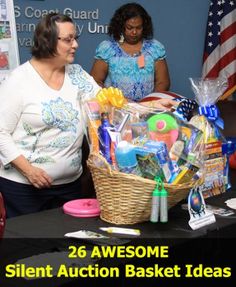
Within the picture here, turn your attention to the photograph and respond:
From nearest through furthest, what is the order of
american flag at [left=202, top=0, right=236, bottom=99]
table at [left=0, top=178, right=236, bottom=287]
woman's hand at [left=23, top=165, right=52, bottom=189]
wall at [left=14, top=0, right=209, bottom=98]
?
table at [left=0, top=178, right=236, bottom=287] → woman's hand at [left=23, top=165, right=52, bottom=189] → wall at [left=14, top=0, right=209, bottom=98] → american flag at [left=202, top=0, right=236, bottom=99]

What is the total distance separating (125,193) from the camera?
6.14ft

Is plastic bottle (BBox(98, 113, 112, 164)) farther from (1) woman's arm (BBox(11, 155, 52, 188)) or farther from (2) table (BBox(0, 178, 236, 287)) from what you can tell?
(1) woman's arm (BBox(11, 155, 52, 188))

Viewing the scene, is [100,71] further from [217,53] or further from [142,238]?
[142,238]

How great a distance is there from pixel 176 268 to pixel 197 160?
0.37 meters

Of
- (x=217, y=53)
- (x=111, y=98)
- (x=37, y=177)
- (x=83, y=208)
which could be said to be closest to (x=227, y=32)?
(x=217, y=53)

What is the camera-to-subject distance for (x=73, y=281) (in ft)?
5.11

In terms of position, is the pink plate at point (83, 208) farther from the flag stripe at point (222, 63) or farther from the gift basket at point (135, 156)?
the flag stripe at point (222, 63)

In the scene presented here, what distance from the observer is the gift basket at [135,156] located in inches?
73.4

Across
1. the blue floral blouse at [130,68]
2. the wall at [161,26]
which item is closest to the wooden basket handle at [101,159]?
the blue floral blouse at [130,68]

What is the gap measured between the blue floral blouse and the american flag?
120 cm

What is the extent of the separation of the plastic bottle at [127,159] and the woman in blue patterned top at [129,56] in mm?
2250

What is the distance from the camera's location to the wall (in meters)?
4.61

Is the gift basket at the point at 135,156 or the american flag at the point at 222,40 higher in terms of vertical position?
the american flag at the point at 222,40

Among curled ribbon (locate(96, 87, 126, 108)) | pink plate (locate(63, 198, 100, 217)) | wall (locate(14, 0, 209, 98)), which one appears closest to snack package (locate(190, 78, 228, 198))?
curled ribbon (locate(96, 87, 126, 108))
